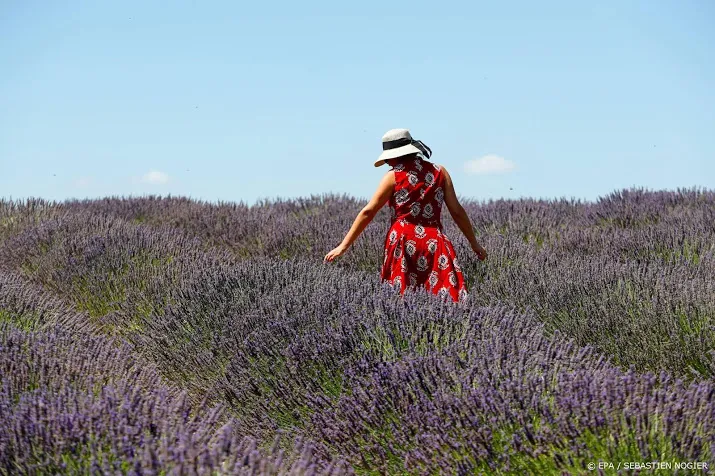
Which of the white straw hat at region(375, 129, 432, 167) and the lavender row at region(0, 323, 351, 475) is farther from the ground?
the white straw hat at region(375, 129, 432, 167)

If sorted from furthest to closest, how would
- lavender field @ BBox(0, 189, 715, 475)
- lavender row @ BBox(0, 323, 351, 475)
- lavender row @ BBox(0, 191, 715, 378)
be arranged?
lavender row @ BBox(0, 191, 715, 378) < lavender field @ BBox(0, 189, 715, 475) < lavender row @ BBox(0, 323, 351, 475)

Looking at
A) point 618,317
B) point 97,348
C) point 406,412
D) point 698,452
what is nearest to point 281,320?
point 97,348

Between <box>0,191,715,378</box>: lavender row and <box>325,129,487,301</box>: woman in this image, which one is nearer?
<box>0,191,715,378</box>: lavender row

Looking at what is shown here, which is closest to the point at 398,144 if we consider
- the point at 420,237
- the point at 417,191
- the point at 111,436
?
the point at 417,191

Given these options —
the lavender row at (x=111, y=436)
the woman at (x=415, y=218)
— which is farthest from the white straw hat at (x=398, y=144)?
the lavender row at (x=111, y=436)

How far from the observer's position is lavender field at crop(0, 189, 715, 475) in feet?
6.86

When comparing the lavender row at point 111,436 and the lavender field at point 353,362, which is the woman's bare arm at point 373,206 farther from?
the lavender row at point 111,436

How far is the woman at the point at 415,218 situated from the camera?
4309mm

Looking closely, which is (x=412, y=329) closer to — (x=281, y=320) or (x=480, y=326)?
(x=480, y=326)

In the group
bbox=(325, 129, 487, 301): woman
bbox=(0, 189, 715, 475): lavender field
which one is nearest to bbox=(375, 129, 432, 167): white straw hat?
bbox=(325, 129, 487, 301): woman

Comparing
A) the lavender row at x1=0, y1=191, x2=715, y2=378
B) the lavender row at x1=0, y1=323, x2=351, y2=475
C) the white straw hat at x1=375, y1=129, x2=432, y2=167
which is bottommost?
the lavender row at x1=0, y1=323, x2=351, y2=475

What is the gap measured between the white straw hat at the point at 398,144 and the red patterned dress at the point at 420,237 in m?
0.08

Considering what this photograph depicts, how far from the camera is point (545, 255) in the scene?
5473 mm

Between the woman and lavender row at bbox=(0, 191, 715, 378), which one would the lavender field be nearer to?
lavender row at bbox=(0, 191, 715, 378)
